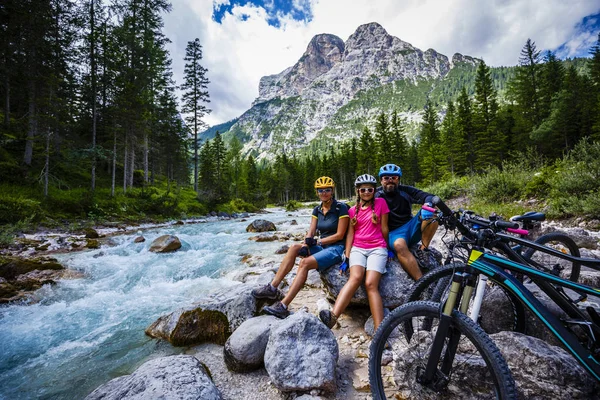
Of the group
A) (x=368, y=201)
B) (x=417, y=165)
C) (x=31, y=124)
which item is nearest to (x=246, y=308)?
(x=368, y=201)

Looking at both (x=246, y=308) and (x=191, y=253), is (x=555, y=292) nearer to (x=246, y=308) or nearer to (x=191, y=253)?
(x=246, y=308)

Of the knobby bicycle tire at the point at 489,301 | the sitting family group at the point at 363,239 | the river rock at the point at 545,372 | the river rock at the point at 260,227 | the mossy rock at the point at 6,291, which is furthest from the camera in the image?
the river rock at the point at 260,227

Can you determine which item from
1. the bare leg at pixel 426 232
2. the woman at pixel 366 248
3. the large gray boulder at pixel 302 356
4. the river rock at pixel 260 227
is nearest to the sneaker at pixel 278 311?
the woman at pixel 366 248

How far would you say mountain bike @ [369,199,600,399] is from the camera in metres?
1.89

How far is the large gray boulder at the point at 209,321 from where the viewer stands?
4.33 metres

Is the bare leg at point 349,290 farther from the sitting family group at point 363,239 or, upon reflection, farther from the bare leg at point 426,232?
the bare leg at point 426,232

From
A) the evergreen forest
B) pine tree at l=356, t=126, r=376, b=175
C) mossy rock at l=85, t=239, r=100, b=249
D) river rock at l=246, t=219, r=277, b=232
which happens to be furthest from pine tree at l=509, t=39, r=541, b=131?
mossy rock at l=85, t=239, r=100, b=249

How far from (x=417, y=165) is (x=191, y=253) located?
64.8 m

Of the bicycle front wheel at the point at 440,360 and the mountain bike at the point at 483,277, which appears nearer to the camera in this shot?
the bicycle front wheel at the point at 440,360

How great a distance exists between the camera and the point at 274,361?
2953 millimetres

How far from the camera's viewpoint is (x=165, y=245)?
11.6 m

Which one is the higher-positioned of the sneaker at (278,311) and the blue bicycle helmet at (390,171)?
the blue bicycle helmet at (390,171)

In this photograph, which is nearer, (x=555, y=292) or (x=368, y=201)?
(x=555, y=292)

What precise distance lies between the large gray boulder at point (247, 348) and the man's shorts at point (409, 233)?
2.45m
